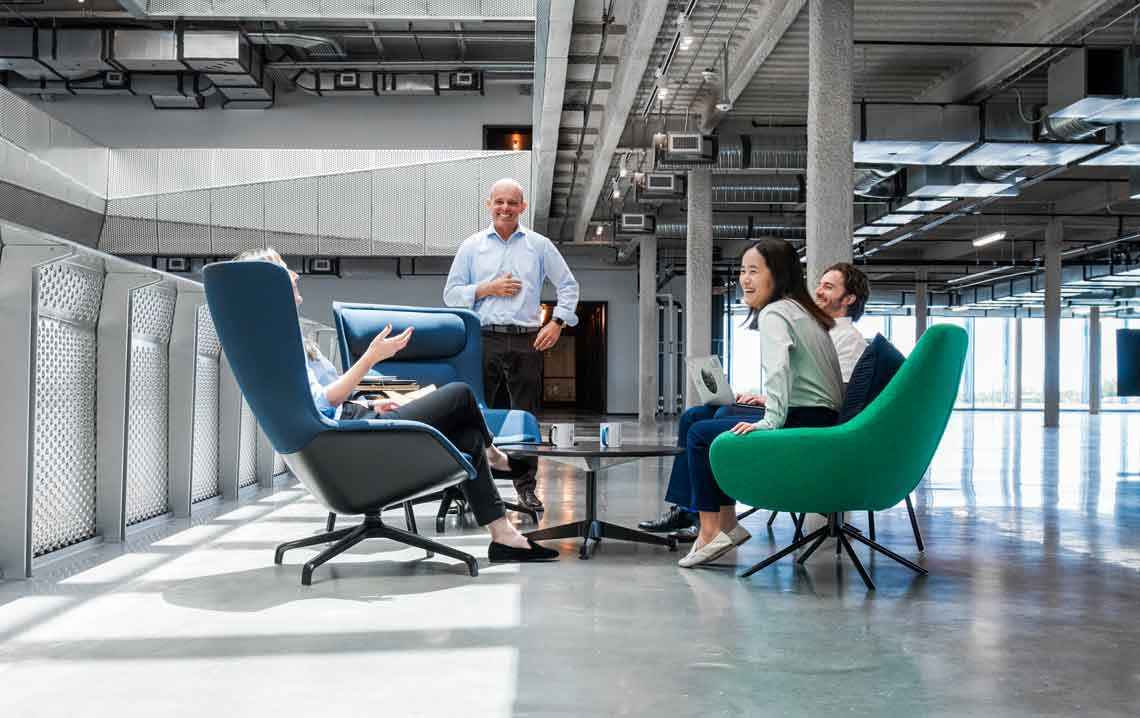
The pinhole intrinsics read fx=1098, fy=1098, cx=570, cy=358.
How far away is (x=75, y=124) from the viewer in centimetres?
2242

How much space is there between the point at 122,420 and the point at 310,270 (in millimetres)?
18252

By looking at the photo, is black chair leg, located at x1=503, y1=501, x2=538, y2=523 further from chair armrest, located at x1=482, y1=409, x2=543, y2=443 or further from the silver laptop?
the silver laptop

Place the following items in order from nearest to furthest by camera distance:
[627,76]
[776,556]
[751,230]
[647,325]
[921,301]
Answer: [776,556] < [627,76] < [751,230] < [647,325] < [921,301]

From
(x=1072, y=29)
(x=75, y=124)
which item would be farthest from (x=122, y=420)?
(x=75, y=124)

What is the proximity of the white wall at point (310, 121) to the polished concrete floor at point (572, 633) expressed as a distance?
59.7ft

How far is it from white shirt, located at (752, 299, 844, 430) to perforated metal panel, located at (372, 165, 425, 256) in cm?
1491

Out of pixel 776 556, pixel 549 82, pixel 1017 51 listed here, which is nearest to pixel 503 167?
pixel 549 82

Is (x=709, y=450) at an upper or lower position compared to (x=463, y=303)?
lower

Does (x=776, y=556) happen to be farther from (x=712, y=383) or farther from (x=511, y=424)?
(x=511, y=424)

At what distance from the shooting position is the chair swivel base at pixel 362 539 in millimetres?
3697

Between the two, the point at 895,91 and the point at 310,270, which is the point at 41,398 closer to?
the point at 895,91

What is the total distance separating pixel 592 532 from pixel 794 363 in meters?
1.15

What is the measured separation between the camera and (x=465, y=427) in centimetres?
404

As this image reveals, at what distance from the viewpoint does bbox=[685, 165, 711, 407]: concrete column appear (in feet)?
48.8
